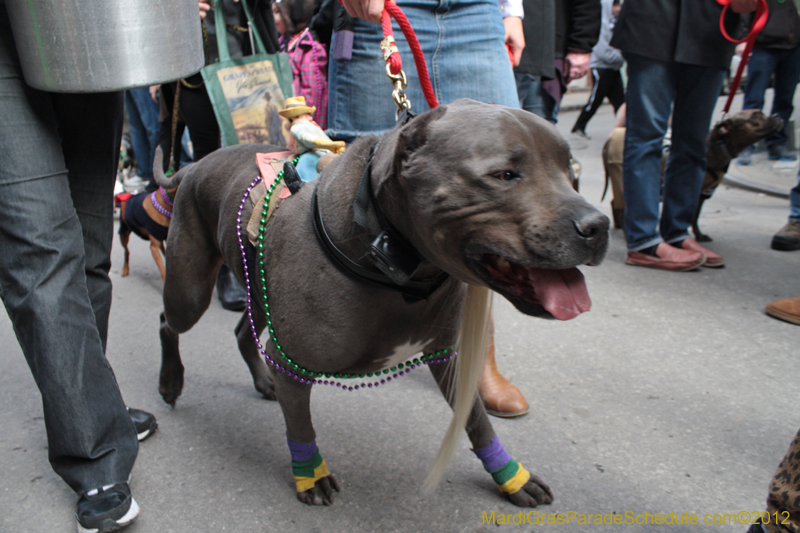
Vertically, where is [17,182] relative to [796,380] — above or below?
above

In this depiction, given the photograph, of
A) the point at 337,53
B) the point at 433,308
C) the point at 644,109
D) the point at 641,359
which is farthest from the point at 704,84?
the point at 433,308

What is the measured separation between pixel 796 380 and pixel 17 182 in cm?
320

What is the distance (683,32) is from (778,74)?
100 inches

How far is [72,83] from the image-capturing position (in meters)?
1.66

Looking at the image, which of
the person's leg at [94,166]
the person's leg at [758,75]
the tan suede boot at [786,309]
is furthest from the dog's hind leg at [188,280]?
the person's leg at [758,75]

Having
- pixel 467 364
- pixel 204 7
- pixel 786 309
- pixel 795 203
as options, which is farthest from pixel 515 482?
pixel 795 203

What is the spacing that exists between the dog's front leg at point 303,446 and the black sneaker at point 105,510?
0.55m

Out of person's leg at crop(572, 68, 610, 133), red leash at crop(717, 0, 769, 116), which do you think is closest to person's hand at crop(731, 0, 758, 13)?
red leash at crop(717, 0, 769, 116)

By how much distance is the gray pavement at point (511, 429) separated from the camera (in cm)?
209

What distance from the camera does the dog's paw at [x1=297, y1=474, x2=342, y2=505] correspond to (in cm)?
212

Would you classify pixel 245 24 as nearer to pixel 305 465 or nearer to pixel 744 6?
pixel 305 465

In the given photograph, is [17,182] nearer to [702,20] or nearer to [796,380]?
[796,380]

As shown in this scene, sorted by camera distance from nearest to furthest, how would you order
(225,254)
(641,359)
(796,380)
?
1. (225,254)
2. (796,380)
3. (641,359)

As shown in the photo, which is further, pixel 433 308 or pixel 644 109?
pixel 644 109
